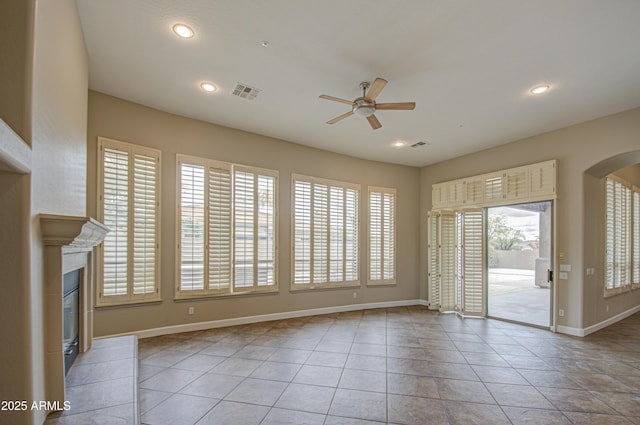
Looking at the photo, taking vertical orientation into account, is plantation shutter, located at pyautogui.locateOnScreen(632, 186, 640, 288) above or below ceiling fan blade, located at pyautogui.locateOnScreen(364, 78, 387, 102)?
below

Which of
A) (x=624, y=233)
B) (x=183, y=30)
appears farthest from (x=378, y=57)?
(x=624, y=233)

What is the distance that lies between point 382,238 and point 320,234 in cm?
169

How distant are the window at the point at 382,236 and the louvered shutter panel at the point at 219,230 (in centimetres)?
329

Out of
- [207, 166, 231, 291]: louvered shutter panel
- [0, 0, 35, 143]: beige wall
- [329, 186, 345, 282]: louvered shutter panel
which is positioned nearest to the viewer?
[0, 0, 35, 143]: beige wall

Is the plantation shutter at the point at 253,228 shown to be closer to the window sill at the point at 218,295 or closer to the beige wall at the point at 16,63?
the window sill at the point at 218,295

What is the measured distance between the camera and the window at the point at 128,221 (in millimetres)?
4121

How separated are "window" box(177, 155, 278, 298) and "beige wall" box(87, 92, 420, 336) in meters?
0.15

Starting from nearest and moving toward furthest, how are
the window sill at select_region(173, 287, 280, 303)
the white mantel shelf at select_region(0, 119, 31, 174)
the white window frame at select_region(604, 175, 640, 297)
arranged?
the white mantel shelf at select_region(0, 119, 31, 174), the window sill at select_region(173, 287, 280, 303), the white window frame at select_region(604, 175, 640, 297)

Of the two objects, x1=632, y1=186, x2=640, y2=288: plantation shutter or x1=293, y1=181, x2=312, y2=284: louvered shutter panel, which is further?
x1=632, y1=186, x2=640, y2=288: plantation shutter

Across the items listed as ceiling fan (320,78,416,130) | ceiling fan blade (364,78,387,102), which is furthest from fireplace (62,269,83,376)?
ceiling fan blade (364,78,387,102)

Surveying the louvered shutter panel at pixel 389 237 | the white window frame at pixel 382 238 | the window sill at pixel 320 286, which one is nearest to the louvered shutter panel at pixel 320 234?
the window sill at pixel 320 286

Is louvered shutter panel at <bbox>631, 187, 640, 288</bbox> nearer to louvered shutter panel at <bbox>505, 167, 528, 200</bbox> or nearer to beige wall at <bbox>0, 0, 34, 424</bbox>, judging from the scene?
louvered shutter panel at <bbox>505, 167, 528, 200</bbox>

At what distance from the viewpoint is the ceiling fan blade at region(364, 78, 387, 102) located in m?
3.05

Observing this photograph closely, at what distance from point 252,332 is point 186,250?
1.70 meters
